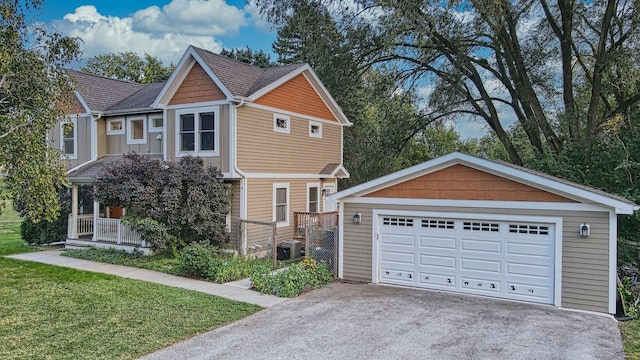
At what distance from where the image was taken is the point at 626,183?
12.6m

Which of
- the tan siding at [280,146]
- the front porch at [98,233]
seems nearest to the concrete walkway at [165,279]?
the front porch at [98,233]

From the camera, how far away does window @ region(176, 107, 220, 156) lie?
14.5 m

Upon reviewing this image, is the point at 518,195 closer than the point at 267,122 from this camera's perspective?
Yes

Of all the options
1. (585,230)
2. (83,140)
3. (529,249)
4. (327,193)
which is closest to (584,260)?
(585,230)

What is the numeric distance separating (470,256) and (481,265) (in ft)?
1.00

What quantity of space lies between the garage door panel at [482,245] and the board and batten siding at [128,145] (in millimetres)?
11310

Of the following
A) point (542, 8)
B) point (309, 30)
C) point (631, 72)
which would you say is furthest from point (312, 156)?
point (631, 72)

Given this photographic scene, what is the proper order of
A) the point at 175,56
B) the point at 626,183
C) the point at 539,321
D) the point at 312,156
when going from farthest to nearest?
the point at 175,56 < the point at 312,156 < the point at 626,183 < the point at 539,321

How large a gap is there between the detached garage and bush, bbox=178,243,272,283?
2608 mm

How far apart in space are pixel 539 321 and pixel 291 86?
11723 millimetres

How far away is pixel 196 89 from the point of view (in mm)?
14852

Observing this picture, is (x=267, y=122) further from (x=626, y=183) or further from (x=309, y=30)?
(x=626, y=183)

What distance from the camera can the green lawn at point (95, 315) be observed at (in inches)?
265

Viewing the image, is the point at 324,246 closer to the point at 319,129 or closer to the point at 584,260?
the point at 584,260
